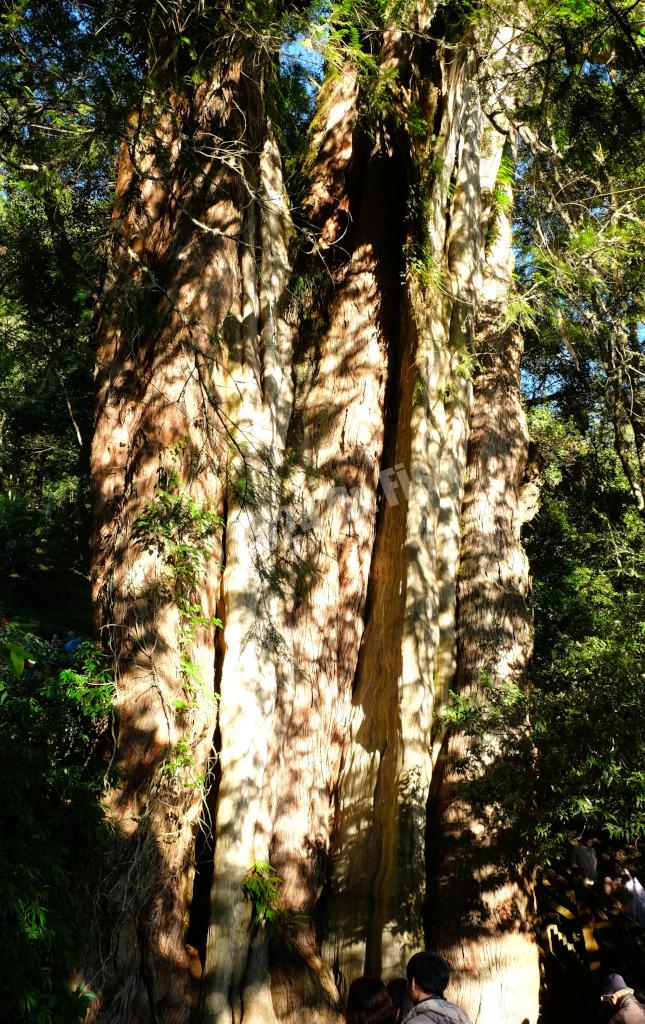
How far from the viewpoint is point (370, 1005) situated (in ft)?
11.7

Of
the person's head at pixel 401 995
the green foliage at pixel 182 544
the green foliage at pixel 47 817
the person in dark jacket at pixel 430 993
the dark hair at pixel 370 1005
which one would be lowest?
the person's head at pixel 401 995

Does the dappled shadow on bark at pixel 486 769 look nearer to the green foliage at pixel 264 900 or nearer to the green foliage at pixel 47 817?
the green foliage at pixel 264 900

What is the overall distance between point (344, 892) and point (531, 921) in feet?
4.54

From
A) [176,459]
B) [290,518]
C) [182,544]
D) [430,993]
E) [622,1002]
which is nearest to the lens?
[430,993]

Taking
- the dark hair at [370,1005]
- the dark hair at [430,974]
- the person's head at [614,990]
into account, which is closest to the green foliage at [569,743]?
the person's head at [614,990]

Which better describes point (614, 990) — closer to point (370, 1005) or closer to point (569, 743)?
point (569, 743)

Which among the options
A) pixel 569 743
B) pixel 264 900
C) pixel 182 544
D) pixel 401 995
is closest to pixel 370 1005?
pixel 401 995

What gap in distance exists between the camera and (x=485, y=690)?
604 cm

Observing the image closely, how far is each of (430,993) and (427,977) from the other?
6cm

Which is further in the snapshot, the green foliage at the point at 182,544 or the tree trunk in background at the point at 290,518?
the green foliage at the point at 182,544

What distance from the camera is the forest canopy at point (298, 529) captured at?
14.6 feet

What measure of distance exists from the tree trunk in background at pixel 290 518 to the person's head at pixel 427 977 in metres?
1.34

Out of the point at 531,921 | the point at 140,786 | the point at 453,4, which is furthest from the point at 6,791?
the point at 453,4

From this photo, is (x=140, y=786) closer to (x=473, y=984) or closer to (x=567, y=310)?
(x=473, y=984)
